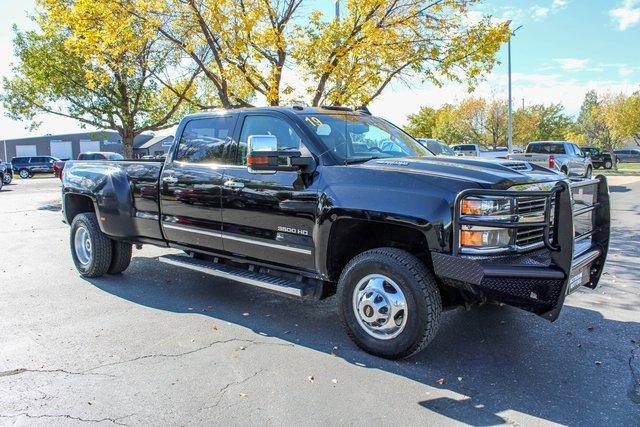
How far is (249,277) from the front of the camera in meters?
4.74

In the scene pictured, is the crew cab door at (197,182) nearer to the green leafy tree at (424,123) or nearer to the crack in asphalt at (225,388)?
the crack in asphalt at (225,388)

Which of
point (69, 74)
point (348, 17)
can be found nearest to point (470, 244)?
point (348, 17)

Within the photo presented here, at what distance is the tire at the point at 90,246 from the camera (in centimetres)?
635

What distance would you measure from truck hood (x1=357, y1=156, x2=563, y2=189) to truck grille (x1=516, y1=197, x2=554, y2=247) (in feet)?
0.47

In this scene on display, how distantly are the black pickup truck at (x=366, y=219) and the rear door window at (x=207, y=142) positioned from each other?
0.02 meters

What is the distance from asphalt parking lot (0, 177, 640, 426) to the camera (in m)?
3.22

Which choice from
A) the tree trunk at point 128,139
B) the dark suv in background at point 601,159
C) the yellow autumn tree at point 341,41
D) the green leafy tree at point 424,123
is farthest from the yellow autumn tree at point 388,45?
the green leafy tree at point 424,123

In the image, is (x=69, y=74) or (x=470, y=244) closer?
(x=470, y=244)

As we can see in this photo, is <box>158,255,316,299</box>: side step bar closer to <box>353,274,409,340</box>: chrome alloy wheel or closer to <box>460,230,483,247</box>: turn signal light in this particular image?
<box>353,274,409,340</box>: chrome alloy wheel

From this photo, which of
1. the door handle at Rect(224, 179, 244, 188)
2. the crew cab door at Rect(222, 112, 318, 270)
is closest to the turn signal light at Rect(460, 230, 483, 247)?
the crew cab door at Rect(222, 112, 318, 270)

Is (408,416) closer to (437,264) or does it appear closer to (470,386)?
(470,386)

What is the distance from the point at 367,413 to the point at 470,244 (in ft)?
4.17

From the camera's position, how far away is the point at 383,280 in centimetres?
392

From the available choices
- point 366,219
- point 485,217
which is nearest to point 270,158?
point 366,219
